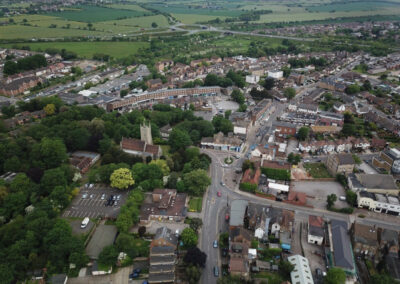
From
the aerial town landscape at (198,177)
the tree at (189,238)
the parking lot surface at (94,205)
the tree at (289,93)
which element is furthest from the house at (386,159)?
the parking lot surface at (94,205)

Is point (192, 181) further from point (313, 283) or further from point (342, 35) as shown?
point (342, 35)

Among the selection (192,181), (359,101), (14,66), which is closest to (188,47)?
(14,66)

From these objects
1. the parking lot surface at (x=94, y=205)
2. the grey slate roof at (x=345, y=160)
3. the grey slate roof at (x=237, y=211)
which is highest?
the grey slate roof at (x=345, y=160)

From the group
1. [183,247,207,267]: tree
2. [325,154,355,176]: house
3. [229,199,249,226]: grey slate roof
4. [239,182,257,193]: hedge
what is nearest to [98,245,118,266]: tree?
[183,247,207,267]: tree

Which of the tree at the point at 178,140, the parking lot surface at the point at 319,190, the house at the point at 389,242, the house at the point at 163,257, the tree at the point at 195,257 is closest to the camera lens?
the house at the point at 163,257

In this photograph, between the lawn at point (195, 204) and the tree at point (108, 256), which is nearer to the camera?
the tree at point (108, 256)

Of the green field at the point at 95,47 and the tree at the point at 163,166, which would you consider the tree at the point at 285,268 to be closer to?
the tree at the point at 163,166

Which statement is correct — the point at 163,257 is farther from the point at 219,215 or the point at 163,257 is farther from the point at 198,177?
the point at 198,177
